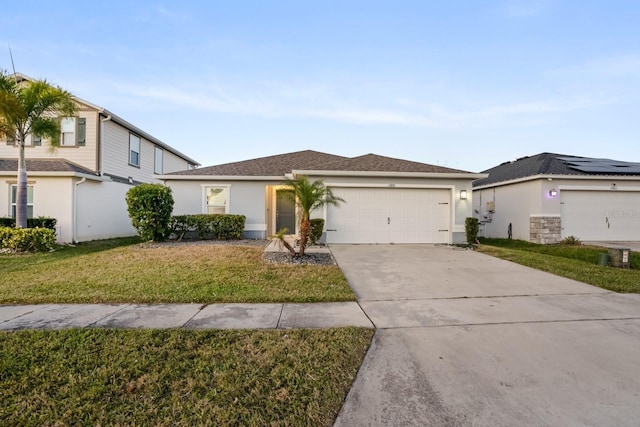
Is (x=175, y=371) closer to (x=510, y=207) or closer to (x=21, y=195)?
(x=21, y=195)

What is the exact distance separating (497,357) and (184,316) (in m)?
3.79

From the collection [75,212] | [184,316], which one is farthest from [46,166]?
[184,316]

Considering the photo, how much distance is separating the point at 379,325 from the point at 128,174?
1509cm

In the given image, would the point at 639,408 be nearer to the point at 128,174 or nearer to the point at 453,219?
the point at 453,219

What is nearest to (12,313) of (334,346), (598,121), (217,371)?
(217,371)

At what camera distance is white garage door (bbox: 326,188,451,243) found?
35.3 feet

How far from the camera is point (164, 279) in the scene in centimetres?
577

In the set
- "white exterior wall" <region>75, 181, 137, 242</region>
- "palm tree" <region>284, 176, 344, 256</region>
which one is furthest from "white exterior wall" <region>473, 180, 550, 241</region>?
"white exterior wall" <region>75, 181, 137, 242</region>

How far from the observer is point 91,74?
39.4 feet

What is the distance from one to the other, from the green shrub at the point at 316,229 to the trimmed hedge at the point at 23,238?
8.53 m

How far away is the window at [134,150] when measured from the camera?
14.3m

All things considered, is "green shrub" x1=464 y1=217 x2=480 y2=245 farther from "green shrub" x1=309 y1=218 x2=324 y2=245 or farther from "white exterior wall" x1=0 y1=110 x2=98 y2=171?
"white exterior wall" x1=0 y1=110 x2=98 y2=171

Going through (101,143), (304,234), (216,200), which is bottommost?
(304,234)

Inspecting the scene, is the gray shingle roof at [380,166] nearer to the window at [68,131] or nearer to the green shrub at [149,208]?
the green shrub at [149,208]
